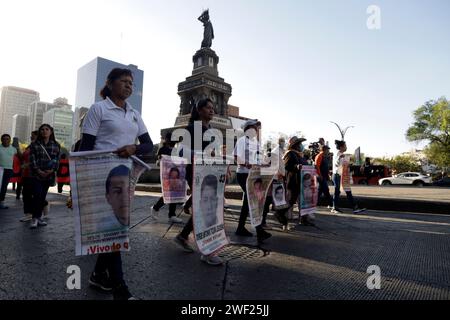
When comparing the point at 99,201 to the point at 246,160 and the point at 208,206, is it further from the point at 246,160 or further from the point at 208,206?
the point at 246,160

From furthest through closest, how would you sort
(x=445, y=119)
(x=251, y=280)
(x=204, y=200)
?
(x=445, y=119)
(x=204, y=200)
(x=251, y=280)

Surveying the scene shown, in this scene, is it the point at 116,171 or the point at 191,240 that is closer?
the point at 116,171

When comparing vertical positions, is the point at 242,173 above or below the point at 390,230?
above

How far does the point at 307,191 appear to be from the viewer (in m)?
5.92

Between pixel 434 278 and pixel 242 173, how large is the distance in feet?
8.60

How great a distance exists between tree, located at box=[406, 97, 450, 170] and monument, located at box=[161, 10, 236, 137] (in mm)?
36367

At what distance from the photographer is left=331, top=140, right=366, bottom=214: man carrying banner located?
7895 mm

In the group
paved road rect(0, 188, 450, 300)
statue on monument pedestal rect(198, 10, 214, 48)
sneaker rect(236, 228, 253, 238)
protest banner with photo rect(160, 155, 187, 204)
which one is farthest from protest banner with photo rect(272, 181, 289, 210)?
statue on monument pedestal rect(198, 10, 214, 48)

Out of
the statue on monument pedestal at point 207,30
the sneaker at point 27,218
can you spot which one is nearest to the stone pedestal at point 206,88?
the statue on monument pedestal at point 207,30

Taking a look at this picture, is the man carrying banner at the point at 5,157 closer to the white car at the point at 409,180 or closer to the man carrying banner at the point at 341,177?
the man carrying banner at the point at 341,177

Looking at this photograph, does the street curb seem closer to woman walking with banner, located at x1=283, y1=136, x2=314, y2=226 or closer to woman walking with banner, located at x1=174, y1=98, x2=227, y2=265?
woman walking with banner, located at x1=283, y1=136, x2=314, y2=226

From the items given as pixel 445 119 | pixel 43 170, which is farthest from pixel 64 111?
pixel 43 170

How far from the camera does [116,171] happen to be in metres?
2.32
